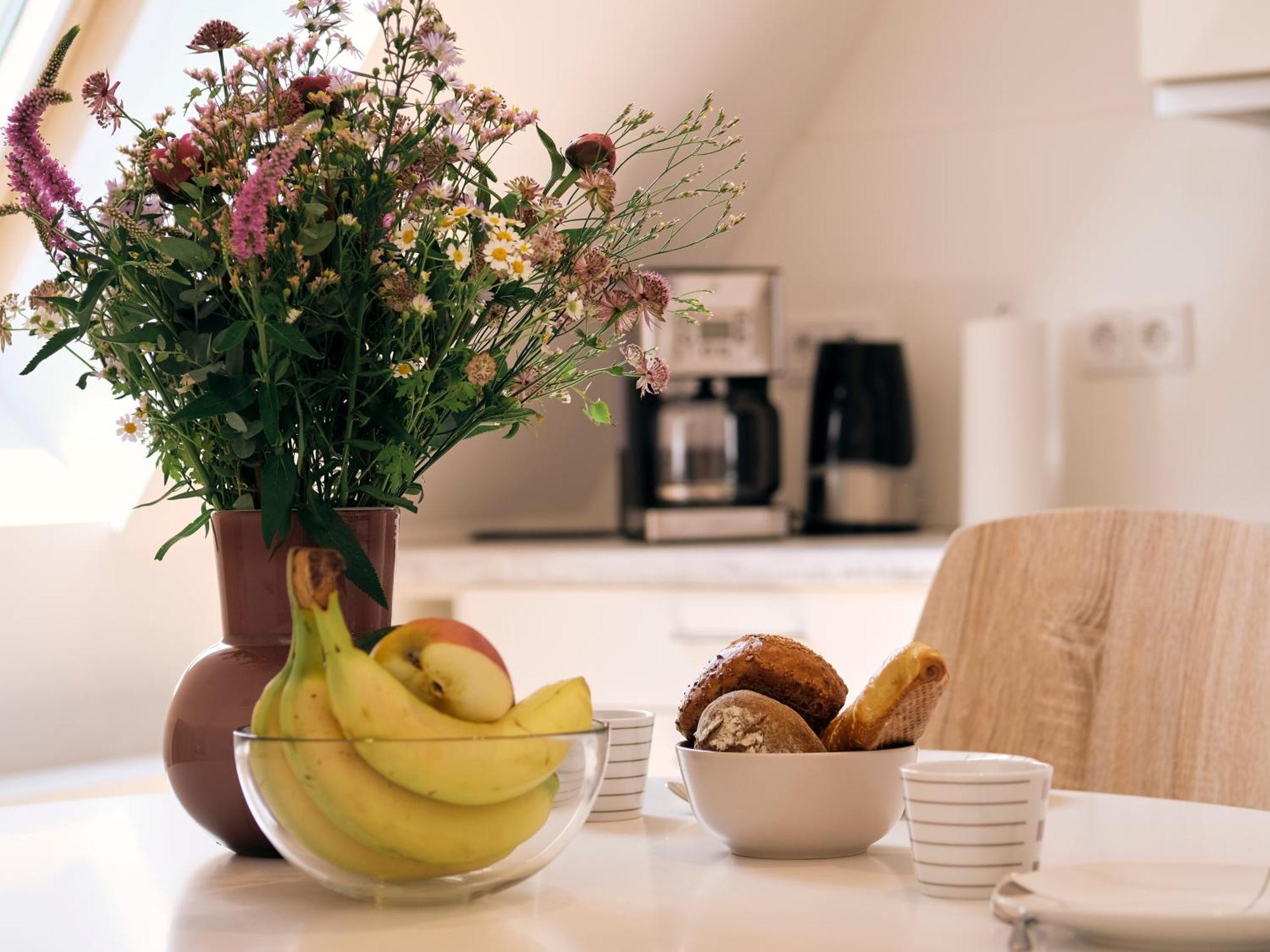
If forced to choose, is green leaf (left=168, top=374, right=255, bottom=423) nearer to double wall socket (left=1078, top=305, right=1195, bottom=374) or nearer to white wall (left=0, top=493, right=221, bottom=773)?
white wall (left=0, top=493, right=221, bottom=773)

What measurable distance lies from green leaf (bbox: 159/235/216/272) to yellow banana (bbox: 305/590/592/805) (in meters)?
0.20

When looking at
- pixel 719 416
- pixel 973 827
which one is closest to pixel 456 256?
pixel 973 827

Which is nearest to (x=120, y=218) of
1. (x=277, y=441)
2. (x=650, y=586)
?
(x=277, y=441)

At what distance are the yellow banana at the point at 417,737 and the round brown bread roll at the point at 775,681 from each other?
181mm

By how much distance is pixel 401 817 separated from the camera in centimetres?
64

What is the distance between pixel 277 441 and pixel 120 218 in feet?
0.45

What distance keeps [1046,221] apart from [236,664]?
2177 mm

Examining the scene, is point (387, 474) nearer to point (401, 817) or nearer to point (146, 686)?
point (401, 817)

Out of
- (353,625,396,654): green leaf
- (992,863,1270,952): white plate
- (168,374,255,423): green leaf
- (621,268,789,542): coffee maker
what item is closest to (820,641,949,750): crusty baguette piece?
(992,863,1270,952): white plate

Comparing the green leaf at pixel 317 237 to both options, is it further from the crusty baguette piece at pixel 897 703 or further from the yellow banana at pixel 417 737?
the crusty baguette piece at pixel 897 703

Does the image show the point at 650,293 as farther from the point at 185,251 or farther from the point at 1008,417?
the point at 1008,417

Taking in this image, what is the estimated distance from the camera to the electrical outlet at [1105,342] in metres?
2.61

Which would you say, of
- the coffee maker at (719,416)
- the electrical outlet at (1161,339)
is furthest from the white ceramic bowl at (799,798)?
the electrical outlet at (1161,339)

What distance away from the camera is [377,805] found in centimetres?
64
